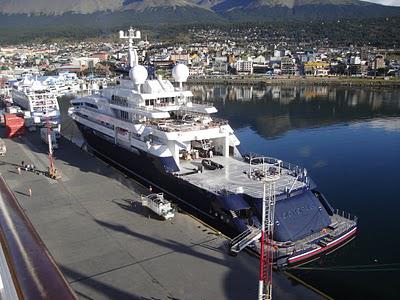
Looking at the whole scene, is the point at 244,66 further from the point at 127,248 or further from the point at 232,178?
the point at 127,248

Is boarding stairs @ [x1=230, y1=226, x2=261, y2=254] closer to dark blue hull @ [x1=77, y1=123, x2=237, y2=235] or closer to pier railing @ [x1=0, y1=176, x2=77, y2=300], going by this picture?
dark blue hull @ [x1=77, y1=123, x2=237, y2=235]

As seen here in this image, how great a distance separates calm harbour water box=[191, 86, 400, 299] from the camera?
15.0 meters

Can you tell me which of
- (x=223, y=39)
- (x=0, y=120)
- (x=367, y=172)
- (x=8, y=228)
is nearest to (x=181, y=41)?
(x=223, y=39)

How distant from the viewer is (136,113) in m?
22.7

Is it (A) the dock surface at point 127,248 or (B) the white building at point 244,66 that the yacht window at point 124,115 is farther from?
(B) the white building at point 244,66

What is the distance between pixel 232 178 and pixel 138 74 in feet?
29.8

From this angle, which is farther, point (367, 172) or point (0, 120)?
point (0, 120)

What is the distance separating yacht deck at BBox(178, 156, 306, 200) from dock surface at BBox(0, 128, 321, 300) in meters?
1.93

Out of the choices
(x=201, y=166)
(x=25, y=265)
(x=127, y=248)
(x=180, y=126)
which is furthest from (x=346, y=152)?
(x=25, y=265)

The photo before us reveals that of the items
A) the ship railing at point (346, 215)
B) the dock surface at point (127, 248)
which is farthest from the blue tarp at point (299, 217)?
the ship railing at point (346, 215)

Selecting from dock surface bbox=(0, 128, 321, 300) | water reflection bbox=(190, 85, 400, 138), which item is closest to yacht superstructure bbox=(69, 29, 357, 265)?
dock surface bbox=(0, 128, 321, 300)

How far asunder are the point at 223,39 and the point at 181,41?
2605 cm

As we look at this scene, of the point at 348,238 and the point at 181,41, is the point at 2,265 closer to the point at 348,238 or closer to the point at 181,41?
the point at 348,238

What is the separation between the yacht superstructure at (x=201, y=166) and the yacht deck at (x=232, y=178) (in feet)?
0.14
